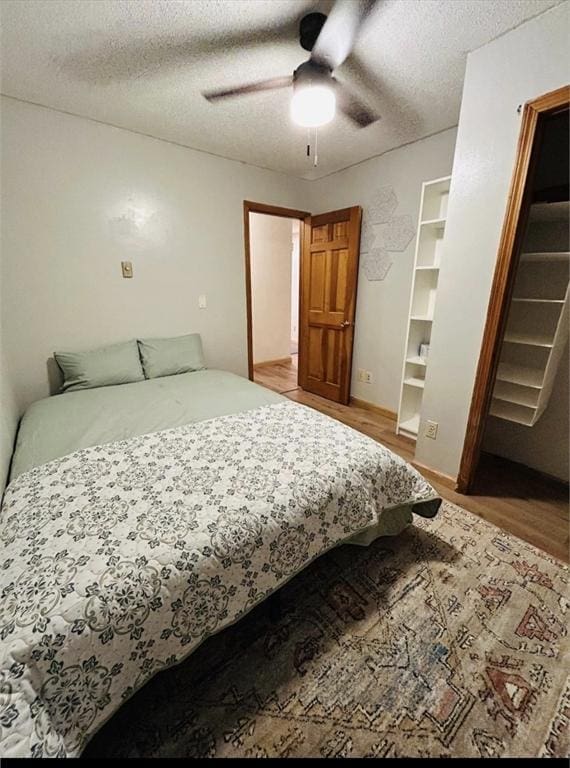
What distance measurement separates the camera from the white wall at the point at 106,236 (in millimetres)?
2156

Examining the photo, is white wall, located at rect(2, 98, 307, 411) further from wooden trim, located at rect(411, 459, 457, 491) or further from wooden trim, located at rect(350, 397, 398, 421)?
wooden trim, located at rect(411, 459, 457, 491)

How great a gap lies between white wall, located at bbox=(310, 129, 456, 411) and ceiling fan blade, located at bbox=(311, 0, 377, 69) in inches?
59.5

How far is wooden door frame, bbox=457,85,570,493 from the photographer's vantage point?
1488 millimetres

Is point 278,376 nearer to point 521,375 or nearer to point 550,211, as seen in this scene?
point 521,375

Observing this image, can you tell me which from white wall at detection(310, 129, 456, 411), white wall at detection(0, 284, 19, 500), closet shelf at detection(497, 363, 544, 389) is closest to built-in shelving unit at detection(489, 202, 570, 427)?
closet shelf at detection(497, 363, 544, 389)

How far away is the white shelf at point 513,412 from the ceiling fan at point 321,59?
202 cm

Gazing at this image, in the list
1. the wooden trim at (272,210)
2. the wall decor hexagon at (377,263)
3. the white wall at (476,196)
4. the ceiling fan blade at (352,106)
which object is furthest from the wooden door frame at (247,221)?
the white wall at (476,196)

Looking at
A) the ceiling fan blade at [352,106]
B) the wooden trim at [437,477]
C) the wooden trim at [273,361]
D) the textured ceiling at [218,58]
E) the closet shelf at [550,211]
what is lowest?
the wooden trim at [437,477]

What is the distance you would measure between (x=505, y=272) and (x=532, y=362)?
35.3 inches

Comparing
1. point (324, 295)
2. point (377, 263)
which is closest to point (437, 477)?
point (377, 263)

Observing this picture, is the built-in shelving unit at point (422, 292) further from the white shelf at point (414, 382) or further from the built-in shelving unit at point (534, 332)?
the built-in shelving unit at point (534, 332)

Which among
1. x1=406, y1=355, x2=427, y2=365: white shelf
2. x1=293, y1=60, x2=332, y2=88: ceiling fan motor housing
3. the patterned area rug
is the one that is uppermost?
x1=293, y1=60, x2=332, y2=88: ceiling fan motor housing

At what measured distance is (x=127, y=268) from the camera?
2592 mm

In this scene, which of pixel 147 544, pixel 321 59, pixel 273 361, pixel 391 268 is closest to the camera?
pixel 147 544
